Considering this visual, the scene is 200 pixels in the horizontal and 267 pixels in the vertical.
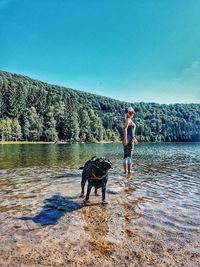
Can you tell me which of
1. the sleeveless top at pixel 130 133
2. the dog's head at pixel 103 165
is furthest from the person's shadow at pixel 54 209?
the sleeveless top at pixel 130 133

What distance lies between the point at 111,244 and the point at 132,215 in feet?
7.67

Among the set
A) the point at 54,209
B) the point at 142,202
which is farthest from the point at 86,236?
the point at 142,202

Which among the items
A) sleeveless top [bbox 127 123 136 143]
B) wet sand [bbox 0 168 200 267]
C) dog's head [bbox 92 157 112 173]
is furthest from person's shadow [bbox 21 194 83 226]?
sleeveless top [bbox 127 123 136 143]

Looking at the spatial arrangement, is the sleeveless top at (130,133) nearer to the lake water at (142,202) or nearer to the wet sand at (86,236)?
the lake water at (142,202)

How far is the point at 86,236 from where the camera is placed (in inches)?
260

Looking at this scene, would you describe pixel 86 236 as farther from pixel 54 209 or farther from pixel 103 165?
pixel 103 165

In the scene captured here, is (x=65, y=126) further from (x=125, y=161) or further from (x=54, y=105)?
(x=125, y=161)

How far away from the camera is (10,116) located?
446ft

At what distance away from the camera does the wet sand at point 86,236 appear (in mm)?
5414

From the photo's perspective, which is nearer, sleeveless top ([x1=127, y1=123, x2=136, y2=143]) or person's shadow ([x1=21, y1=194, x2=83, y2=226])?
person's shadow ([x1=21, y1=194, x2=83, y2=226])

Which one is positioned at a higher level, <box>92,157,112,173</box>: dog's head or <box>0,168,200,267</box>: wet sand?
<box>92,157,112,173</box>: dog's head

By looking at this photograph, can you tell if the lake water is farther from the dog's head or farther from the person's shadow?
the dog's head

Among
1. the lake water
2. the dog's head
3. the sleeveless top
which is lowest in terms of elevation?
the lake water

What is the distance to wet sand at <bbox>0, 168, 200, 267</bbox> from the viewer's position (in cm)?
541
